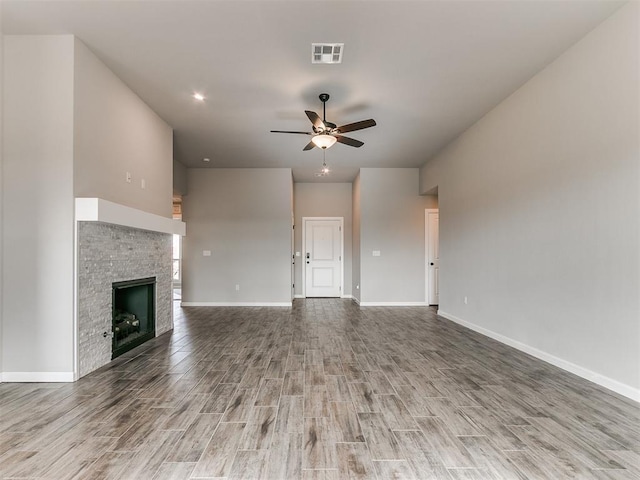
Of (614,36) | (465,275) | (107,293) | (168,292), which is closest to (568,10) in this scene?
(614,36)

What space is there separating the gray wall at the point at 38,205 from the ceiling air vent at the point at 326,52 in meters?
2.10

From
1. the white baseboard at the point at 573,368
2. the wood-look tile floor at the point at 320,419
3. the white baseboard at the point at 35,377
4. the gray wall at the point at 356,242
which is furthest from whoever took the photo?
the gray wall at the point at 356,242

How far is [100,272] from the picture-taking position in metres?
3.21

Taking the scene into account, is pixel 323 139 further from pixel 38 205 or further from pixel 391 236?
pixel 391 236

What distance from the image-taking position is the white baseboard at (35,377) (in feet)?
9.22

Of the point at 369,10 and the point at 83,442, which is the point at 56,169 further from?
the point at 369,10

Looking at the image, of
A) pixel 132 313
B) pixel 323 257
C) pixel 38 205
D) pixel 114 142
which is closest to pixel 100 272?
pixel 38 205

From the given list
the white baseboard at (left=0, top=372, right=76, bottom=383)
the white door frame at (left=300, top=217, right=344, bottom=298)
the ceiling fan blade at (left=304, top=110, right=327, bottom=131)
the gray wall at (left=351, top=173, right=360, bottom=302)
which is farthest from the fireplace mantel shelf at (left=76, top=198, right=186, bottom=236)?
the white door frame at (left=300, top=217, right=344, bottom=298)

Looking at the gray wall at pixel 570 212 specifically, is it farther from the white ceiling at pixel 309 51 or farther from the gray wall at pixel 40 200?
the gray wall at pixel 40 200

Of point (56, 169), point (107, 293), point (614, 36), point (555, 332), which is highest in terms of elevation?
point (614, 36)

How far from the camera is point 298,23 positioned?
270 centimetres

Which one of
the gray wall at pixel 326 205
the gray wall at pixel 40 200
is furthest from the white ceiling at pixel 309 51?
the gray wall at pixel 326 205

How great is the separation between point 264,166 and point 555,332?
18.7 ft

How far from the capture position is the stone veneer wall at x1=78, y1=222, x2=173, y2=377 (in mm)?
2953
